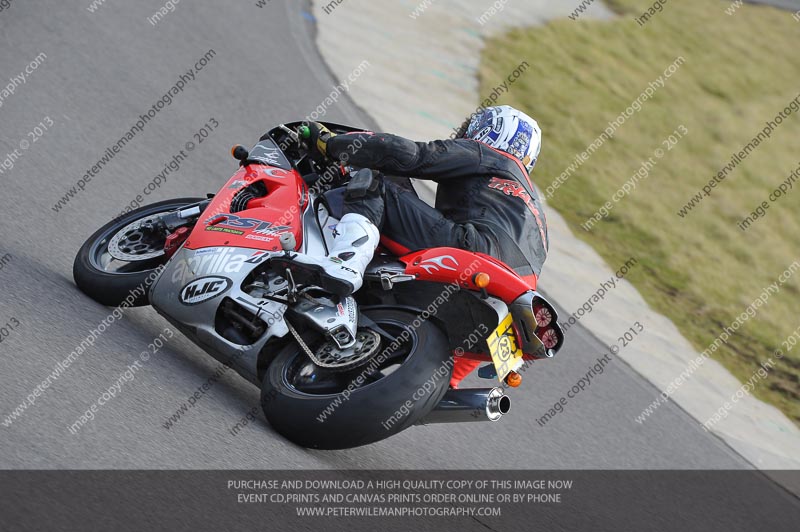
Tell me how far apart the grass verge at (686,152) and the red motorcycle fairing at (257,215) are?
4538mm

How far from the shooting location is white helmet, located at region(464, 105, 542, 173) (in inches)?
204

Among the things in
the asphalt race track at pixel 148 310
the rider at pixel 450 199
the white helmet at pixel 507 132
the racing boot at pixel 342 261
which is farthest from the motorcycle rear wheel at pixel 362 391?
the white helmet at pixel 507 132

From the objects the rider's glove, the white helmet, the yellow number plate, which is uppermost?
the white helmet

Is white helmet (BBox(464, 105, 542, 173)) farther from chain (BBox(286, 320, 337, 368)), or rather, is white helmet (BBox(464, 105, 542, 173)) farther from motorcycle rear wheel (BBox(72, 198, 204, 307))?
motorcycle rear wheel (BBox(72, 198, 204, 307))

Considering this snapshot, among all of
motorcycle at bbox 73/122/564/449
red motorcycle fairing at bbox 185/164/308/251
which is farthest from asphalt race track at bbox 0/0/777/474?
red motorcycle fairing at bbox 185/164/308/251

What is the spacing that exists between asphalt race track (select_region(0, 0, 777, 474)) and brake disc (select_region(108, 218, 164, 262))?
31 centimetres

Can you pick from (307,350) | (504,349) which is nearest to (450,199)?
(504,349)

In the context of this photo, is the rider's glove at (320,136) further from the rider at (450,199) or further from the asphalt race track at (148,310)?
the asphalt race track at (148,310)

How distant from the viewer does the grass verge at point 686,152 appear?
9391 millimetres

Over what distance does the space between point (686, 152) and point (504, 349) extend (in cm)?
910

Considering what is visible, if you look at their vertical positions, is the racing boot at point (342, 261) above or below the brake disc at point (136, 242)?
above

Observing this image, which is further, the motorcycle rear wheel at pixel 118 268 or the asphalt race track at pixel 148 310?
the motorcycle rear wheel at pixel 118 268

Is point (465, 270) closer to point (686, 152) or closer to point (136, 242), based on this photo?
point (136, 242)
